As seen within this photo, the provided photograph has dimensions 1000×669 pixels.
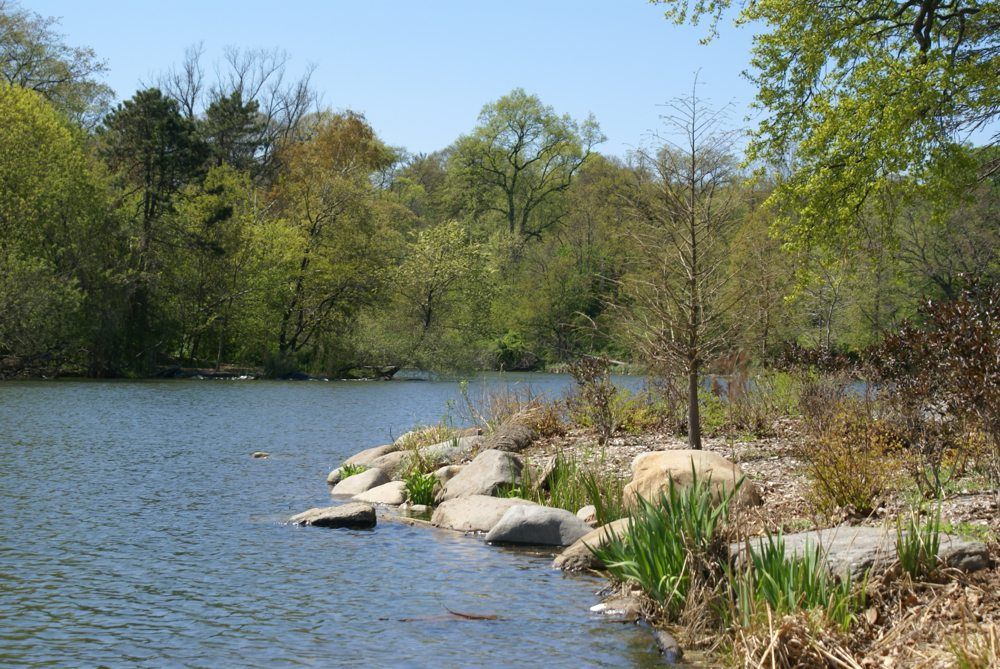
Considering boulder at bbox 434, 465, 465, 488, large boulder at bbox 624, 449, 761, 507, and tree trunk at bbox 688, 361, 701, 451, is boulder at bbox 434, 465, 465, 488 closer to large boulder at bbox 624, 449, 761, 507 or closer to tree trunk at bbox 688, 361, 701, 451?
tree trunk at bbox 688, 361, 701, 451

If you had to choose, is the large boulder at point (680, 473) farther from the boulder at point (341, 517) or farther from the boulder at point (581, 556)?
the boulder at point (341, 517)

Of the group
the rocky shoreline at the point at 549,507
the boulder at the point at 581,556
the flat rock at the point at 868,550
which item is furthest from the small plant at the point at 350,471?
the flat rock at the point at 868,550

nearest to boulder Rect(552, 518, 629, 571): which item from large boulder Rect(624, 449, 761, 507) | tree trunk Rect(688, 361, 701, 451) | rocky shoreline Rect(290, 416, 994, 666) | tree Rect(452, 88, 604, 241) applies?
rocky shoreline Rect(290, 416, 994, 666)

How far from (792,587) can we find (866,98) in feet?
41.3

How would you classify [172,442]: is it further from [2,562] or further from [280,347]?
[280,347]

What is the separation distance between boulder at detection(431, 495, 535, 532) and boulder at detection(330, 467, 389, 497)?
2699mm

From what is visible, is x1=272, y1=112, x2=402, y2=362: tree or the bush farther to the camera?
x1=272, y1=112, x2=402, y2=362: tree

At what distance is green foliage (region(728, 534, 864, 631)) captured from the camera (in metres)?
5.85

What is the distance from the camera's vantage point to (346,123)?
5519cm

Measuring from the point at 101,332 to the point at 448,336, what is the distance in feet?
52.0

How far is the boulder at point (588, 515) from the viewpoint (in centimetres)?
1140

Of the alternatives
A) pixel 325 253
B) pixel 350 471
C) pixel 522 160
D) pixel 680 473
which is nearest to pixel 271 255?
pixel 325 253

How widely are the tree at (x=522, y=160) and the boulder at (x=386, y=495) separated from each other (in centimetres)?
5058

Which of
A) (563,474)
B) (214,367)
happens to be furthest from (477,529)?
(214,367)
